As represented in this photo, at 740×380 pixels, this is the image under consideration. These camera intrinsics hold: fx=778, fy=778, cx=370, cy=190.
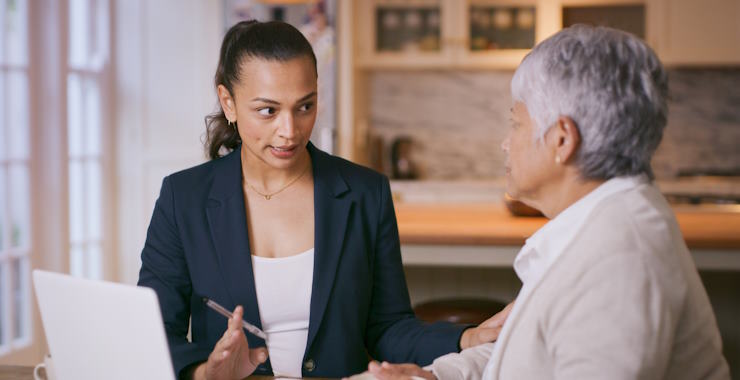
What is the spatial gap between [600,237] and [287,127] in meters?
0.72

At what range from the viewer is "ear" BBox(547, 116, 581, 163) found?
1096mm

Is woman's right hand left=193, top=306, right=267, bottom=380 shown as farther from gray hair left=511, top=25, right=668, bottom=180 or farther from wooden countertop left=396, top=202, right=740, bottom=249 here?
wooden countertop left=396, top=202, right=740, bottom=249

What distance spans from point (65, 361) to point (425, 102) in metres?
4.45

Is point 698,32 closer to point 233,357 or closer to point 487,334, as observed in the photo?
point 487,334

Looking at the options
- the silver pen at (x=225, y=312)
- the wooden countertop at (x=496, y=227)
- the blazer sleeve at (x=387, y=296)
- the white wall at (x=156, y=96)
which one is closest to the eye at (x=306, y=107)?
the blazer sleeve at (x=387, y=296)

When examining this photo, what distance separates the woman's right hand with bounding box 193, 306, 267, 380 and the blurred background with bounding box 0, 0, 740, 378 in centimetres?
161

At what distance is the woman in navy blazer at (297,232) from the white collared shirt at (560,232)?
0.37 m

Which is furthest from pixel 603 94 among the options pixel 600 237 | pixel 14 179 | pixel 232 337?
pixel 14 179

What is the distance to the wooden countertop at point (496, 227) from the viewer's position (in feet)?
8.18

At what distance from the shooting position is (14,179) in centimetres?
342

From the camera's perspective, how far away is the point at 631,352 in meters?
0.98

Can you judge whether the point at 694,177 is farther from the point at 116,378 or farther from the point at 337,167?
the point at 116,378

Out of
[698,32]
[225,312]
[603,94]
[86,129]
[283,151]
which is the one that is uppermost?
[698,32]

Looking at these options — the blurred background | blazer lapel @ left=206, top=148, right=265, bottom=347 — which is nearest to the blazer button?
blazer lapel @ left=206, top=148, right=265, bottom=347
